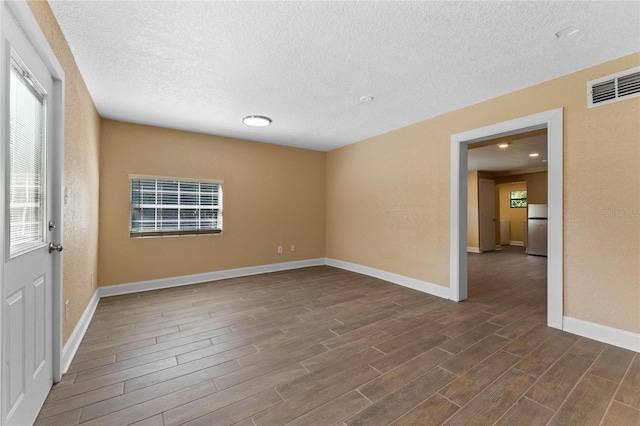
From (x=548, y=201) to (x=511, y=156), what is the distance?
4491mm

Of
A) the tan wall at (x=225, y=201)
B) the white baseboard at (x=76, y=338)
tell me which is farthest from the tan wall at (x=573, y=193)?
the white baseboard at (x=76, y=338)

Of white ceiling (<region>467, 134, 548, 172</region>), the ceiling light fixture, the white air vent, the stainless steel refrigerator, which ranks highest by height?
white ceiling (<region>467, 134, 548, 172</region>)

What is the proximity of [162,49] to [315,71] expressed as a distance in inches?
50.5

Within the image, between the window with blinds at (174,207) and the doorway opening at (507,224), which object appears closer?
the doorway opening at (507,224)

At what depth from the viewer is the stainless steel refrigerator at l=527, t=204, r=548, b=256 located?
7180 mm

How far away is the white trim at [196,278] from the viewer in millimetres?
3873

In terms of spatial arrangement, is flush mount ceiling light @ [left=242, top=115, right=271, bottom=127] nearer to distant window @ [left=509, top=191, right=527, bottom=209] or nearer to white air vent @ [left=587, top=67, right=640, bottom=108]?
white air vent @ [left=587, top=67, right=640, bottom=108]

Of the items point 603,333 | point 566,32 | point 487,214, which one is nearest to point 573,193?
point 603,333

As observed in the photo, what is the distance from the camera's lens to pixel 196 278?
14.8 feet

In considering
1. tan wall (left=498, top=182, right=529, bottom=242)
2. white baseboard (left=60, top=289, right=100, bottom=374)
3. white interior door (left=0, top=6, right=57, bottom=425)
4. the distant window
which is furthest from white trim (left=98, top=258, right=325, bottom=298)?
the distant window

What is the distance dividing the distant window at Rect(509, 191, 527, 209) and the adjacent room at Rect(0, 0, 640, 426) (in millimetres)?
6175

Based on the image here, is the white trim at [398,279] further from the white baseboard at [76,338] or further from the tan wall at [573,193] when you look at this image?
the white baseboard at [76,338]

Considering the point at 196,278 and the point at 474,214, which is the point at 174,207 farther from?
the point at 474,214

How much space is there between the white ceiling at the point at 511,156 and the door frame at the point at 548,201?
2332 mm
